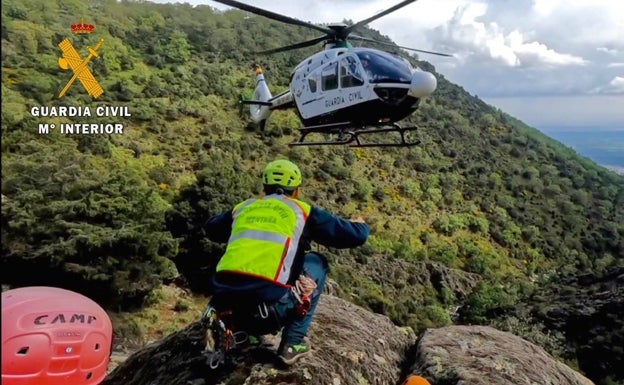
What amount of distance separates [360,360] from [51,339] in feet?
9.56

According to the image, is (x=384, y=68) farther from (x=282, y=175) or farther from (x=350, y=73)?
(x=282, y=175)

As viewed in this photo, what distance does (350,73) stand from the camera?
465 inches

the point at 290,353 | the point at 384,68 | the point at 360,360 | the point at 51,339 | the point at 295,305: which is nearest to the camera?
the point at 51,339

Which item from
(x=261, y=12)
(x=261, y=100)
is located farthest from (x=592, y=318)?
(x=261, y=12)

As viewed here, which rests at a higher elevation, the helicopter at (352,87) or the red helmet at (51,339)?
the helicopter at (352,87)

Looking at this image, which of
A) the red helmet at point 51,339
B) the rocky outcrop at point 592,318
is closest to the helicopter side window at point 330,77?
the red helmet at point 51,339

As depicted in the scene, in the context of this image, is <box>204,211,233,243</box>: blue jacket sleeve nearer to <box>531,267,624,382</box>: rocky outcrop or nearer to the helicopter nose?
the helicopter nose

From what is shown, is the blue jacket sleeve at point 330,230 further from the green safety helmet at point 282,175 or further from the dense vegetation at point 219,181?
the dense vegetation at point 219,181

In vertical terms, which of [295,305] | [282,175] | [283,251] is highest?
[282,175]

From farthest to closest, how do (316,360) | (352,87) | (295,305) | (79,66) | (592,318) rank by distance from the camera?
(79,66) < (592,318) < (352,87) < (316,360) < (295,305)

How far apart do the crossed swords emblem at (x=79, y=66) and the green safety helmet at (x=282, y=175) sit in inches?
1432

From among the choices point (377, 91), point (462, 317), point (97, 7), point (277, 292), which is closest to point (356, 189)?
Result: point (462, 317)

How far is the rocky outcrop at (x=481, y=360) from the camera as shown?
5500mm

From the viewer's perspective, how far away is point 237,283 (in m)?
4.38
